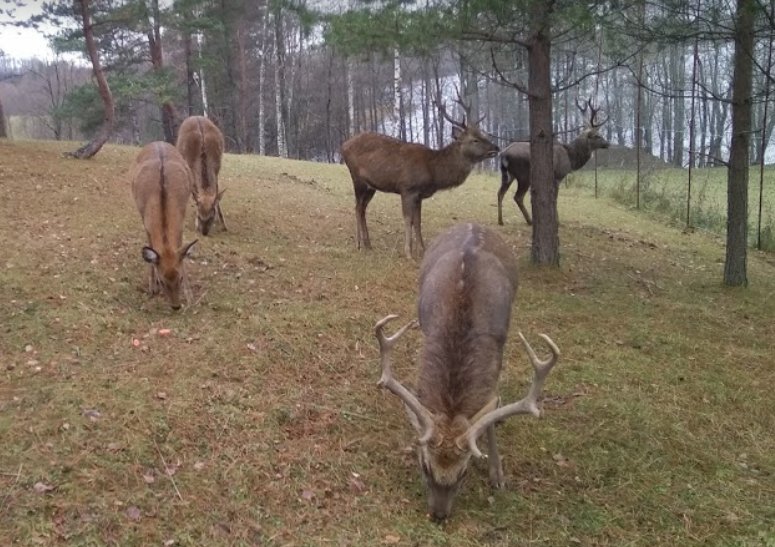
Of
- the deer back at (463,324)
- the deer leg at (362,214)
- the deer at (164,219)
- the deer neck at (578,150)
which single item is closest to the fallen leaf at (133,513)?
the deer back at (463,324)

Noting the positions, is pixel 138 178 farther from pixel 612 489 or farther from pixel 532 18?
pixel 612 489

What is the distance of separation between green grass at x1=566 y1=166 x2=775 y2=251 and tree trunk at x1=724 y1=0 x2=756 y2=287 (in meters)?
5.22

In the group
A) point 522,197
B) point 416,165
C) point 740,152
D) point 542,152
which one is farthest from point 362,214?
point 740,152

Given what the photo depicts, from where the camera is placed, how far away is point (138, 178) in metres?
8.12

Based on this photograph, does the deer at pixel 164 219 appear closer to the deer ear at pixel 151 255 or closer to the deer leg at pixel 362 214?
the deer ear at pixel 151 255

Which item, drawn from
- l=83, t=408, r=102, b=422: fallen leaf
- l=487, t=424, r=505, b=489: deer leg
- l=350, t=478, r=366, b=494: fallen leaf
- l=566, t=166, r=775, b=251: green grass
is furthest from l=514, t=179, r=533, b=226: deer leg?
l=83, t=408, r=102, b=422: fallen leaf

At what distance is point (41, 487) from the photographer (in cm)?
436

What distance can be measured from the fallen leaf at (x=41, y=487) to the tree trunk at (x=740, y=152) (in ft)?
26.8

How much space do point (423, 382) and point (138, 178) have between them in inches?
196

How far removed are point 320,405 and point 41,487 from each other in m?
2.11

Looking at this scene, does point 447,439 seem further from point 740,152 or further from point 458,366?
point 740,152

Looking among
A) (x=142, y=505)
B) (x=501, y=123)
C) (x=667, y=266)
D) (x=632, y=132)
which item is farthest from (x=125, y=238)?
(x=632, y=132)

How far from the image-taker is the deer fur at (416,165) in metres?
10.3

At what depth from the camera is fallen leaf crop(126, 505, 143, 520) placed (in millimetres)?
4215
